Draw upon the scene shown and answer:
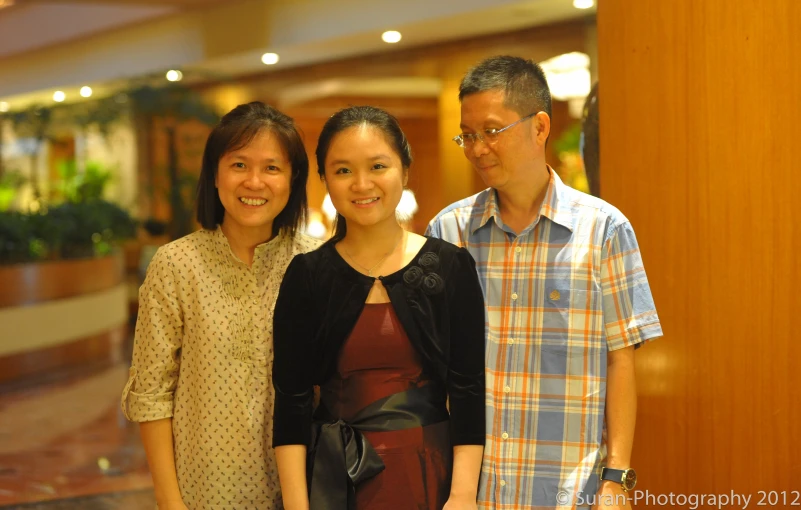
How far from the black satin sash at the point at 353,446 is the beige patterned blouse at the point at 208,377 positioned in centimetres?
22

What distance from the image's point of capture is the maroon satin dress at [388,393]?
188 cm

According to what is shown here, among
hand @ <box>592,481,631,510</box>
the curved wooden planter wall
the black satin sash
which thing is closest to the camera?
the black satin sash

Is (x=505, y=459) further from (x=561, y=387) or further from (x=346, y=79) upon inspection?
(x=346, y=79)

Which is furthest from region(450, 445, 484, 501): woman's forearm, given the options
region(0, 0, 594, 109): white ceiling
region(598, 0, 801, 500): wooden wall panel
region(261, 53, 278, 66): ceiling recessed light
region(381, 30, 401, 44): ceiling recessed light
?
region(261, 53, 278, 66): ceiling recessed light

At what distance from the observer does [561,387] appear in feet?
6.66

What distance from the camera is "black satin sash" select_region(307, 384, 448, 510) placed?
1.86 metres

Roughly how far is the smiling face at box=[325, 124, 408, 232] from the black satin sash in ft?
1.28

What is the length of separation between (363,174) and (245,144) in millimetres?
346

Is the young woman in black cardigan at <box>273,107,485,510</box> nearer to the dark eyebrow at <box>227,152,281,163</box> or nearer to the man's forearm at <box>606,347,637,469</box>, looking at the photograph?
the dark eyebrow at <box>227,152,281,163</box>

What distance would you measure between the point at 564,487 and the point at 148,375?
3.21 feet

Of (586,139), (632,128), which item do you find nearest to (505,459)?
(632,128)

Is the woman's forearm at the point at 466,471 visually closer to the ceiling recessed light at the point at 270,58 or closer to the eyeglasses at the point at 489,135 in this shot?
the eyeglasses at the point at 489,135

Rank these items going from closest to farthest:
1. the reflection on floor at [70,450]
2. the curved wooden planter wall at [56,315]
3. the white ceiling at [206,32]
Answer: the reflection on floor at [70,450] < the curved wooden planter wall at [56,315] < the white ceiling at [206,32]

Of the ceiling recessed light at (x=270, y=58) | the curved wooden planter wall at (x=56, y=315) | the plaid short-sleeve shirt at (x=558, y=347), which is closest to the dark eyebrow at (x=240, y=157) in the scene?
the plaid short-sleeve shirt at (x=558, y=347)
